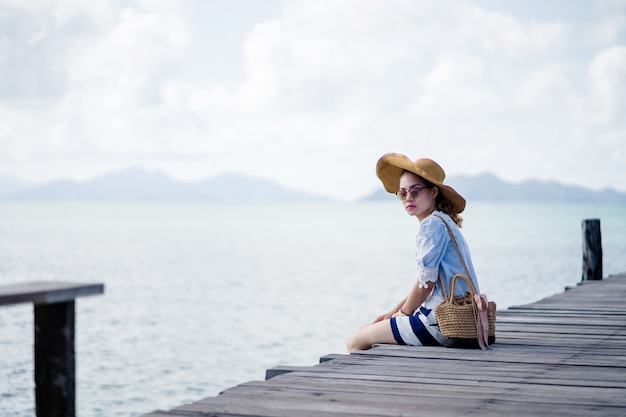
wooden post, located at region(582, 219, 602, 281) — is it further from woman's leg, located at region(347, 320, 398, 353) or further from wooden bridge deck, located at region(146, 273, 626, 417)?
woman's leg, located at region(347, 320, 398, 353)

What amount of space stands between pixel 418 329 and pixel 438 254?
651 millimetres

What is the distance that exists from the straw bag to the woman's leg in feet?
1.42

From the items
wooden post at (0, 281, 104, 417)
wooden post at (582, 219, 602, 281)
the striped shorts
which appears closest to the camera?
wooden post at (0, 281, 104, 417)

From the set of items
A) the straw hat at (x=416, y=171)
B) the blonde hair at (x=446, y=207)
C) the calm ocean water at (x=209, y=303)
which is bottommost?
the calm ocean water at (x=209, y=303)

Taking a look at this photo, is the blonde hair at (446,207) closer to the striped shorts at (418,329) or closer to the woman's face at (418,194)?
the woman's face at (418,194)

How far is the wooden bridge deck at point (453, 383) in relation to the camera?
14.0ft

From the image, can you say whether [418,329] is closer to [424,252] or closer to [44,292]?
[424,252]

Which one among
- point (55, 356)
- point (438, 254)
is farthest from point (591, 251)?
point (55, 356)

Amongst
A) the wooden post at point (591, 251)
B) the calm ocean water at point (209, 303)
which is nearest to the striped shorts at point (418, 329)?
the wooden post at point (591, 251)

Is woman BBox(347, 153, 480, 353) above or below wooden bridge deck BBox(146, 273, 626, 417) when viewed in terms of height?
above

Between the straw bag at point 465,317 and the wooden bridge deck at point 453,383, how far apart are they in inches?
3.9

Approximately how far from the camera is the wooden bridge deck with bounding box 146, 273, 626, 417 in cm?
426

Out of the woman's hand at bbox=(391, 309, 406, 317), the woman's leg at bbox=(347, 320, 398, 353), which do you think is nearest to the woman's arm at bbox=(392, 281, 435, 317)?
the woman's hand at bbox=(391, 309, 406, 317)

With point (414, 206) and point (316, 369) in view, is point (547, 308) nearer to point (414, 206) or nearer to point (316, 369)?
point (414, 206)
